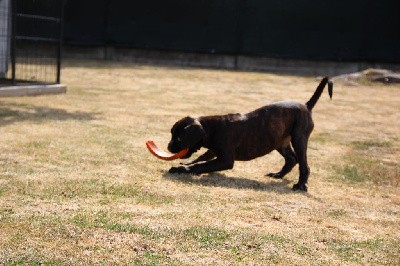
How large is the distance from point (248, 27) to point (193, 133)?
20.5 meters

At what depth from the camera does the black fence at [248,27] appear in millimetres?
26344

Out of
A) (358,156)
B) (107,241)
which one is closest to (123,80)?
(358,156)

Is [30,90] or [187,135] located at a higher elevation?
[187,135]

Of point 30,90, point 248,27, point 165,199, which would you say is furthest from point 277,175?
point 248,27

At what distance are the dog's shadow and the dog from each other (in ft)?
0.39

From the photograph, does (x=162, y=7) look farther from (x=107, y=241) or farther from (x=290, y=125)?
(x=107, y=241)

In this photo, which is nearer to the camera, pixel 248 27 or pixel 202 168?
pixel 202 168

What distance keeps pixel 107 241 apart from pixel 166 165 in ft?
10.7

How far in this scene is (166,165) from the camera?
25.8 ft

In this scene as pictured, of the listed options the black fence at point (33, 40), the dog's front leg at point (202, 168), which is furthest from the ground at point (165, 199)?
the black fence at point (33, 40)

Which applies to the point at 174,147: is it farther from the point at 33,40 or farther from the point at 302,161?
the point at 33,40

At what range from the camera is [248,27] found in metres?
27.0

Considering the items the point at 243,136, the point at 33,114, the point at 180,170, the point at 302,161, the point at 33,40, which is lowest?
the point at 33,114

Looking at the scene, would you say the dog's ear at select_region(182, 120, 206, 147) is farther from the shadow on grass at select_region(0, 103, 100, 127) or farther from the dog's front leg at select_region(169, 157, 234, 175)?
the shadow on grass at select_region(0, 103, 100, 127)
